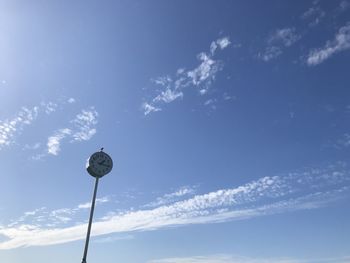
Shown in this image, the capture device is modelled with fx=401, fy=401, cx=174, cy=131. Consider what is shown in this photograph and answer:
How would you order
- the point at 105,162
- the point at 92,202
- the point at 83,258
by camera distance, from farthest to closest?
the point at 105,162
the point at 92,202
the point at 83,258

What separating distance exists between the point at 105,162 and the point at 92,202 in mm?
2457

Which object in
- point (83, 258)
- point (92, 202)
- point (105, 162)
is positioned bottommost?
point (83, 258)

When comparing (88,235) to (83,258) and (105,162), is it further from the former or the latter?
(105,162)

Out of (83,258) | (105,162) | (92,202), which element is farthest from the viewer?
(105,162)

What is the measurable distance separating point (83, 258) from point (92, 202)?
2511 mm

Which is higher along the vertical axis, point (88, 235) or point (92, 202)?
point (92, 202)

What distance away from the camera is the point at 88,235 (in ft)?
56.5

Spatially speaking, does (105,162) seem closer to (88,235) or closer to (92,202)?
(92,202)

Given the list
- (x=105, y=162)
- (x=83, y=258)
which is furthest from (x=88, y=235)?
(x=105, y=162)

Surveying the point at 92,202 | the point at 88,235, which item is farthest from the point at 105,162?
the point at 88,235

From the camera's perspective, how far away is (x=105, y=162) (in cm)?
1988

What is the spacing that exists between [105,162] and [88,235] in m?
3.97

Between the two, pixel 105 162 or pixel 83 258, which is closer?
pixel 83 258

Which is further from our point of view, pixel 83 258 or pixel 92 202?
pixel 92 202
